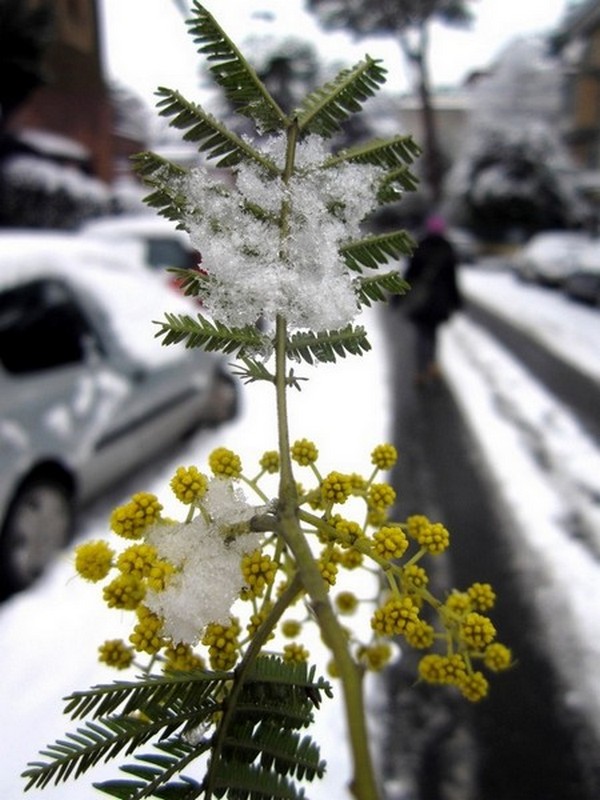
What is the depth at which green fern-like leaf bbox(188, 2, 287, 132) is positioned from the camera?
0.63 metres

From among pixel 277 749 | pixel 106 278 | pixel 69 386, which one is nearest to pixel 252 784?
pixel 277 749

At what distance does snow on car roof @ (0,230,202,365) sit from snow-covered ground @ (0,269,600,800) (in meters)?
0.87

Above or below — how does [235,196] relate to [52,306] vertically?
below

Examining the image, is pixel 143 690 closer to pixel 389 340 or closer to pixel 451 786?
pixel 451 786

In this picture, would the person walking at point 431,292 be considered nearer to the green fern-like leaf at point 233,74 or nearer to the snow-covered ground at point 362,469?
the snow-covered ground at point 362,469

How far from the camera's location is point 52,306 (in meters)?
3.78

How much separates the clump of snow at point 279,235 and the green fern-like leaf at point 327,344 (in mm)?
31

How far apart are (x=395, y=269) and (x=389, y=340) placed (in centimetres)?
959

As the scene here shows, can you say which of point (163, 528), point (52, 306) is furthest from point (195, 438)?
point (163, 528)

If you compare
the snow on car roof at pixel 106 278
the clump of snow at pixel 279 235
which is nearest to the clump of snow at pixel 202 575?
the clump of snow at pixel 279 235

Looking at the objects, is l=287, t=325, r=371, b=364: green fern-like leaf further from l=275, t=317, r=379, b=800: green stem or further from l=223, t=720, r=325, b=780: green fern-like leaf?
l=223, t=720, r=325, b=780: green fern-like leaf

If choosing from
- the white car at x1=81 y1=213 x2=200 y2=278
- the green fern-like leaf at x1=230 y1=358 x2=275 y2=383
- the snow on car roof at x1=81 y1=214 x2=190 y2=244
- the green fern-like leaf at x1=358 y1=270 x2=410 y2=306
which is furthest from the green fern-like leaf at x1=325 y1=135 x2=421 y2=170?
the snow on car roof at x1=81 y1=214 x2=190 y2=244

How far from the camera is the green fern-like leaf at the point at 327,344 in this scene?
2.45ft

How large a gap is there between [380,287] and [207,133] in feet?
0.77
